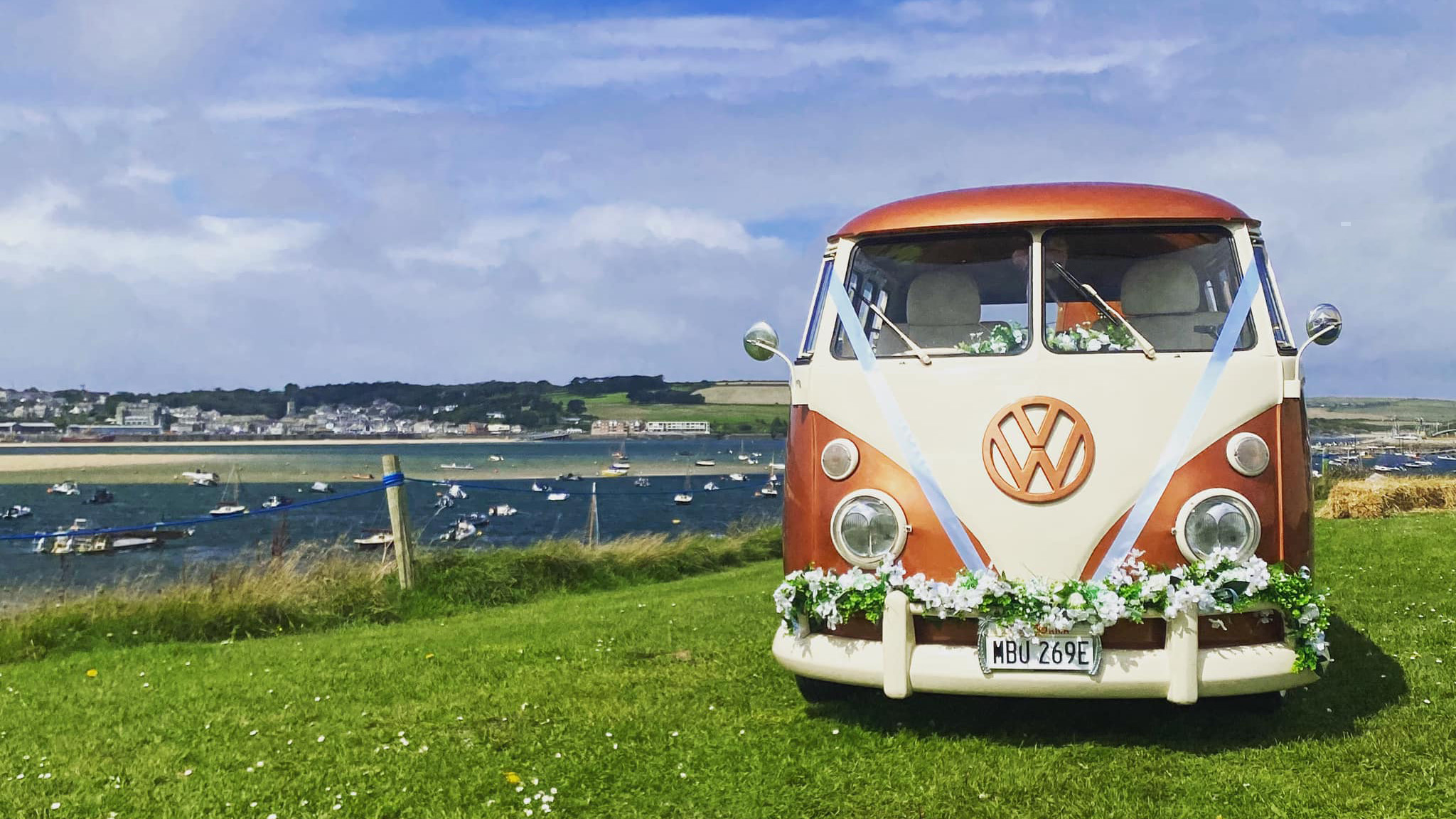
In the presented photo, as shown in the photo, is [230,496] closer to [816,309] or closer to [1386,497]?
[1386,497]

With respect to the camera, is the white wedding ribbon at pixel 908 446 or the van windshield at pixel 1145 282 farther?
the van windshield at pixel 1145 282

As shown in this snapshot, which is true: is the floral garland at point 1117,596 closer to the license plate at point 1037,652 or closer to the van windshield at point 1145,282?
the license plate at point 1037,652

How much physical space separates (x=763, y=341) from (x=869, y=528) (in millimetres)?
1218

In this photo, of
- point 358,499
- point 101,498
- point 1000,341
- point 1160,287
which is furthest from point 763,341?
point 358,499

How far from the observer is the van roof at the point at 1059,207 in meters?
5.53

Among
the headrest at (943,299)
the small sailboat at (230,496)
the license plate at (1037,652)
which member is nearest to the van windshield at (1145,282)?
the headrest at (943,299)

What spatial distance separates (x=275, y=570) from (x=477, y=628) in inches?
90.2

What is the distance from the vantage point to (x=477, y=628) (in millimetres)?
9766

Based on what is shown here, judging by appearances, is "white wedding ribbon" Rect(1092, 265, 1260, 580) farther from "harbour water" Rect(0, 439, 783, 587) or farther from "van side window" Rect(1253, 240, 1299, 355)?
"harbour water" Rect(0, 439, 783, 587)

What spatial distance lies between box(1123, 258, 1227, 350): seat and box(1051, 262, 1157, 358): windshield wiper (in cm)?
8

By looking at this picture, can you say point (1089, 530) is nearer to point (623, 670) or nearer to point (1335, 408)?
point (623, 670)

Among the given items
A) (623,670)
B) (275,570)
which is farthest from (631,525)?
(623,670)

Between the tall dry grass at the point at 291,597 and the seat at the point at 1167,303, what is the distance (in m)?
7.63

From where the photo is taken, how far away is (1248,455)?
198 inches
